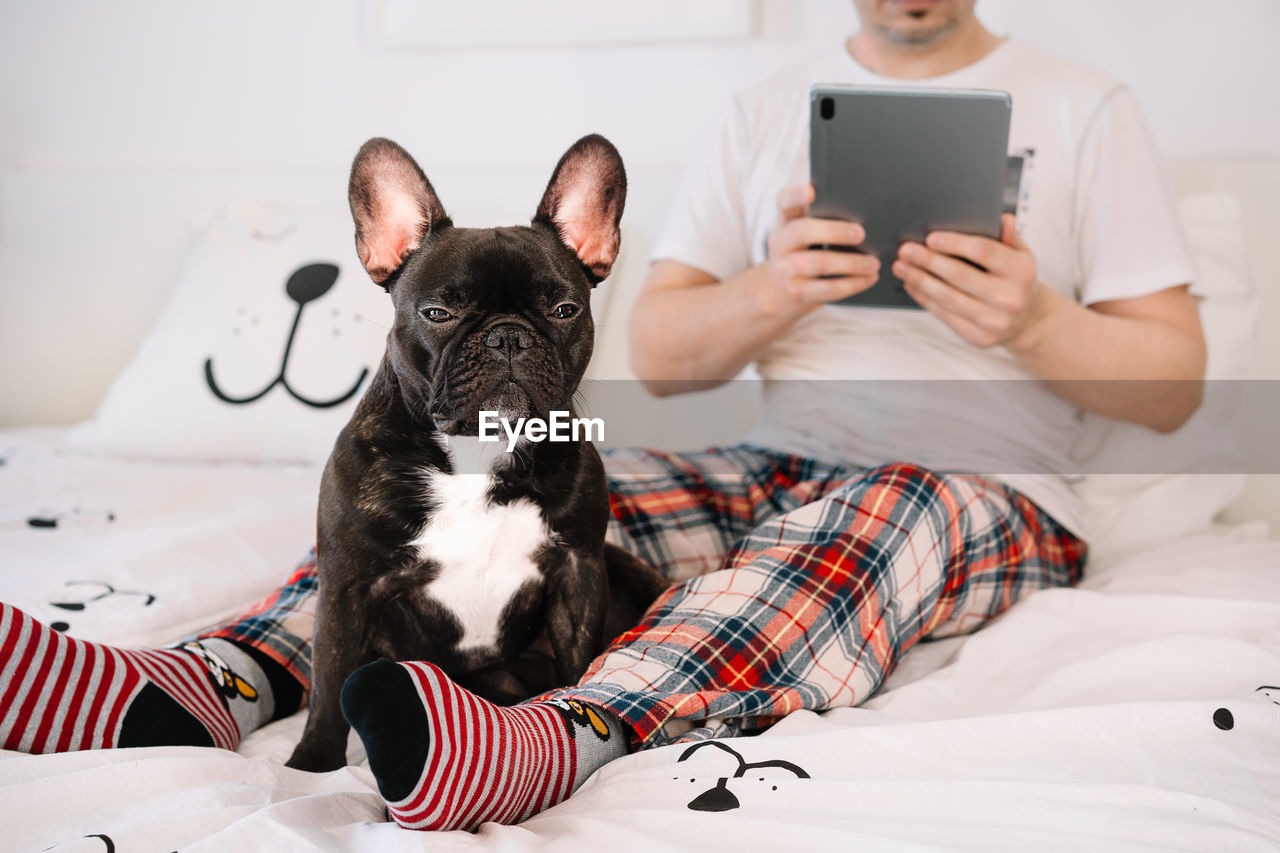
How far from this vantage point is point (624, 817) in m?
0.62

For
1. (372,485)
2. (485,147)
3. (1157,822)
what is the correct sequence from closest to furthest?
(1157,822) → (372,485) → (485,147)

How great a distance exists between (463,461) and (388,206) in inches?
7.5

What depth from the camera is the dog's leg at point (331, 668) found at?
74cm

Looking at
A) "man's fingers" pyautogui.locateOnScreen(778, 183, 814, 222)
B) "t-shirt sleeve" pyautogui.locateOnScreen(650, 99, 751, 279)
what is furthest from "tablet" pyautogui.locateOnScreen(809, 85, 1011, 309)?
"t-shirt sleeve" pyautogui.locateOnScreen(650, 99, 751, 279)

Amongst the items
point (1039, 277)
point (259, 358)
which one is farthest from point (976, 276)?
point (259, 358)

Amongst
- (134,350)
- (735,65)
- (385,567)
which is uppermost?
(735,65)

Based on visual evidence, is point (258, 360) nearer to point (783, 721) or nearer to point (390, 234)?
point (390, 234)

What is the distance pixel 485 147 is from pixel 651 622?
138cm

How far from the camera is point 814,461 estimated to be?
1.27 m

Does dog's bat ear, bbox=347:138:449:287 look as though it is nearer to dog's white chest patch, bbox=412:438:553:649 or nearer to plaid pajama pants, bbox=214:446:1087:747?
dog's white chest patch, bbox=412:438:553:649

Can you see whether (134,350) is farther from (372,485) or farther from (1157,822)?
(1157,822)

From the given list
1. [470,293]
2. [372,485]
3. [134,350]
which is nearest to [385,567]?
[372,485]

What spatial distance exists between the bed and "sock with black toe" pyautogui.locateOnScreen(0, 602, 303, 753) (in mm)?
42

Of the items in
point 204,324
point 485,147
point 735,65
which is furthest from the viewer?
point 485,147
